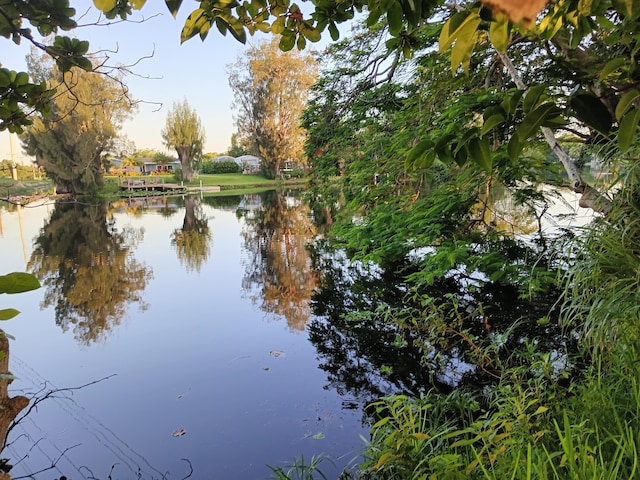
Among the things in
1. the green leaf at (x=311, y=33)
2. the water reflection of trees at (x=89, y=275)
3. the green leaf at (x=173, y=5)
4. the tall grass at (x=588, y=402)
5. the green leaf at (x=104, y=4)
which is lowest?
the water reflection of trees at (x=89, y=275)

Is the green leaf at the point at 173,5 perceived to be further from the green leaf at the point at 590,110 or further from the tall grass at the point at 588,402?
the tall grass at the point at 588,402

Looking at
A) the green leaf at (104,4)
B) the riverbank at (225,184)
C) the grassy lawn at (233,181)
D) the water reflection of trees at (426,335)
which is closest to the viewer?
the green leaf at (104,4)

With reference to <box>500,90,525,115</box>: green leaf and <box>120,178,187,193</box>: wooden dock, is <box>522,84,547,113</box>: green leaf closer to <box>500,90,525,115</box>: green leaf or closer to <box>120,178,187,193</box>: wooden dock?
<box>500,90,525,115</box>: green leaf

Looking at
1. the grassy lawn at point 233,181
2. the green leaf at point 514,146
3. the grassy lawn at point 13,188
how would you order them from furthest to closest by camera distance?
the grassy lawn at point 233,181 → the grassy lawn at point 13,188 → the green leaf at point 514,146

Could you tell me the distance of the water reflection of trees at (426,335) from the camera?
3.22m

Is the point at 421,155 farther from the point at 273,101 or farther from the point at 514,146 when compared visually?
the point at 273,101

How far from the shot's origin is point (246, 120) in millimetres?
30391

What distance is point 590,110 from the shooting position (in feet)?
1.84

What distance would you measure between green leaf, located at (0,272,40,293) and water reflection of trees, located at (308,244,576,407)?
2.44 meters

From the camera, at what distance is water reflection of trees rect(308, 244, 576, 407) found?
10.6 feet

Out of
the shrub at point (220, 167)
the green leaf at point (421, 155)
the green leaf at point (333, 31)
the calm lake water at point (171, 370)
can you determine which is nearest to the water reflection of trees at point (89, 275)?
the calm lake water at point (171, 370)

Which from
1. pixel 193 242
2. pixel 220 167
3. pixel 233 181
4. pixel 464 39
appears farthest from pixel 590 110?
pixel 220 167

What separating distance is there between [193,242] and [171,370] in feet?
23.7

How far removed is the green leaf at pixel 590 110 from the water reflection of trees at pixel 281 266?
15.9ft
